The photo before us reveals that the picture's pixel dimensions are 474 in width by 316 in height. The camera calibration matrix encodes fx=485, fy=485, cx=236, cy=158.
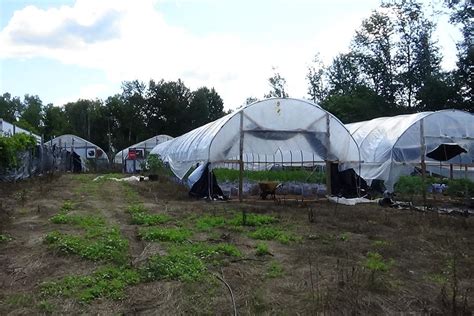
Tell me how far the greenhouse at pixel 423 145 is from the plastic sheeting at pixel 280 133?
4.58ft

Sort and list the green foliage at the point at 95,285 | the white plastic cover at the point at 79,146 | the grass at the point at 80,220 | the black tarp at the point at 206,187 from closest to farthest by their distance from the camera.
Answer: the green foliage at the point at 95,285 → the grass at the point at 80,220 → the black tarp at the point at 206,187 → the white plastic cover at the point at 79,146

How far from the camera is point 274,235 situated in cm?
866

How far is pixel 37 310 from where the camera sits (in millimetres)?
4691

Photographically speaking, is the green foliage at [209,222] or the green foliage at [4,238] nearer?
the green foliage at [4,238]

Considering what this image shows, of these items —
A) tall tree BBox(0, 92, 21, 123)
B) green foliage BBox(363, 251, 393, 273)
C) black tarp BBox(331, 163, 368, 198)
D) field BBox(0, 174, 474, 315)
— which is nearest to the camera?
field BBox(0, 174, 474, 315)

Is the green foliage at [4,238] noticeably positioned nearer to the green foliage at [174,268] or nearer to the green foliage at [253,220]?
the green foliage at [174,268]

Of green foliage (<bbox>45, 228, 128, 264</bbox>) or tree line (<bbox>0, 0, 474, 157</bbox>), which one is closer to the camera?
green foliage (<bbox>45, 228, 128, 264</bbox>)

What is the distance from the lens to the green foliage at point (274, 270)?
19.8 ft

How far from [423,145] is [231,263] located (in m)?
12.1

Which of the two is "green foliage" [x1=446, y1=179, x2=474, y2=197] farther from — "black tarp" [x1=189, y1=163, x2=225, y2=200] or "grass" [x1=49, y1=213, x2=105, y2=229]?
"grass" [x1=49, y1=213, x2=105, y2=229]

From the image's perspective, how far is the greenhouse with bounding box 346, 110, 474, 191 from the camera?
17.4m

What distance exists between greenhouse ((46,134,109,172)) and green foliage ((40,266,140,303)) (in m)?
36.8

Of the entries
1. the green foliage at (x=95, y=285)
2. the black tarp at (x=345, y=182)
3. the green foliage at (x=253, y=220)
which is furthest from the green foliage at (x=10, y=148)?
the green foliage at (x=95, y=285)

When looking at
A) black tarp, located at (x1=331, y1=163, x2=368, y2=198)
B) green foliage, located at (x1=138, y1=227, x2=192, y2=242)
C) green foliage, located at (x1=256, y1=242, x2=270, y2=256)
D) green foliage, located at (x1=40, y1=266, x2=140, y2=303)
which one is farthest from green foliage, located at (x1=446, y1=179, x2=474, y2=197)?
green foliage, located at (x1=40, y1=266, x2=140, y2=303)
